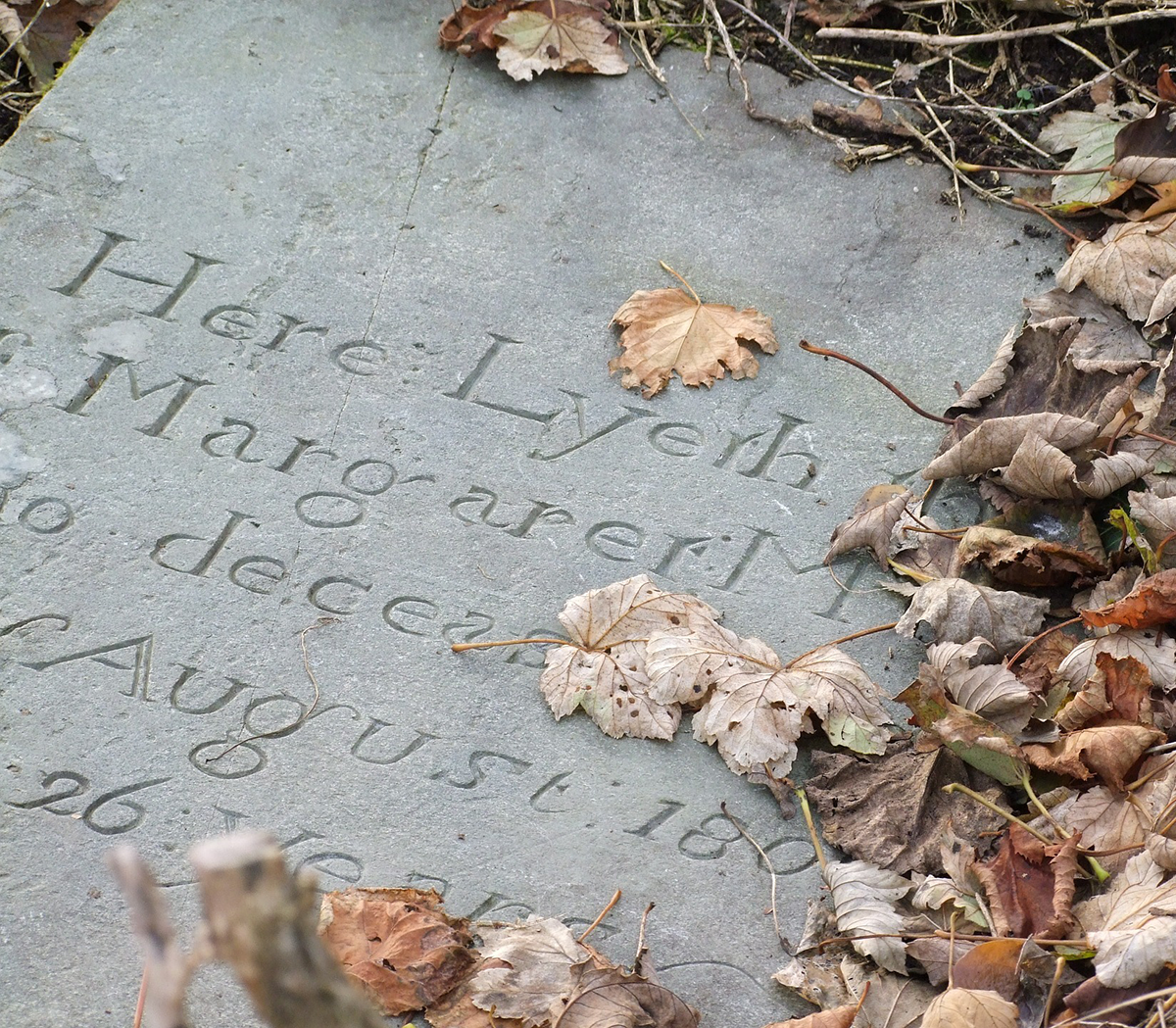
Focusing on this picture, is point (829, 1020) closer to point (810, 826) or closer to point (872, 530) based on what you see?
point (810, 826)

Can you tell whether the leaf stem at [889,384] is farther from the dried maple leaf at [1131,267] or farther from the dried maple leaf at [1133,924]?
the dried maple leaf at [1133,924]

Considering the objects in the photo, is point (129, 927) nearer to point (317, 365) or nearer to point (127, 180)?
point (317, 365)

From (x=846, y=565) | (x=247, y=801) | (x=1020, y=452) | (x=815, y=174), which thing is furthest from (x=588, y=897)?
(x=815, y=174)

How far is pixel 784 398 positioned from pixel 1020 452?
21.6 inches

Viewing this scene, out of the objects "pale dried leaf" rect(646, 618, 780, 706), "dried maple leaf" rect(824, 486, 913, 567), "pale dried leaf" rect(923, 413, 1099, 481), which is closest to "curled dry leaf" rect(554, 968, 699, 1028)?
"pale dried leaf" rect(646, 618, 780, 706)

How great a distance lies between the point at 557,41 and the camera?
3.15 meters

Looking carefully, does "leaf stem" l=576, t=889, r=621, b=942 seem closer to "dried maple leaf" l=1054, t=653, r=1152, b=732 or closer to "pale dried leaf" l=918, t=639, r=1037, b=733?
"pale dried leaf" l=918, t=639, r=1037, b=733

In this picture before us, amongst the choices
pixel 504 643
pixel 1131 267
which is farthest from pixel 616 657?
pixel 1131 267

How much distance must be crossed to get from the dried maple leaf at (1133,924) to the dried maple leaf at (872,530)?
0.75 meters

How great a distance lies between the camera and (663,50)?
325cm

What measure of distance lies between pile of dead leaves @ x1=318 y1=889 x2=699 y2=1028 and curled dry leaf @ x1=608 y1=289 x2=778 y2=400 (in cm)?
122

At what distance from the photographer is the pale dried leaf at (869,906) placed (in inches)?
70.0

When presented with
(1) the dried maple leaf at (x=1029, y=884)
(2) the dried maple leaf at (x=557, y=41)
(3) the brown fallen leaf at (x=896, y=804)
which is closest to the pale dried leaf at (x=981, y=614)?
(3) the brown fallen leaf at (x=896, y=804)

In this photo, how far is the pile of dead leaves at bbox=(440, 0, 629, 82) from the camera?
3.11 metres
